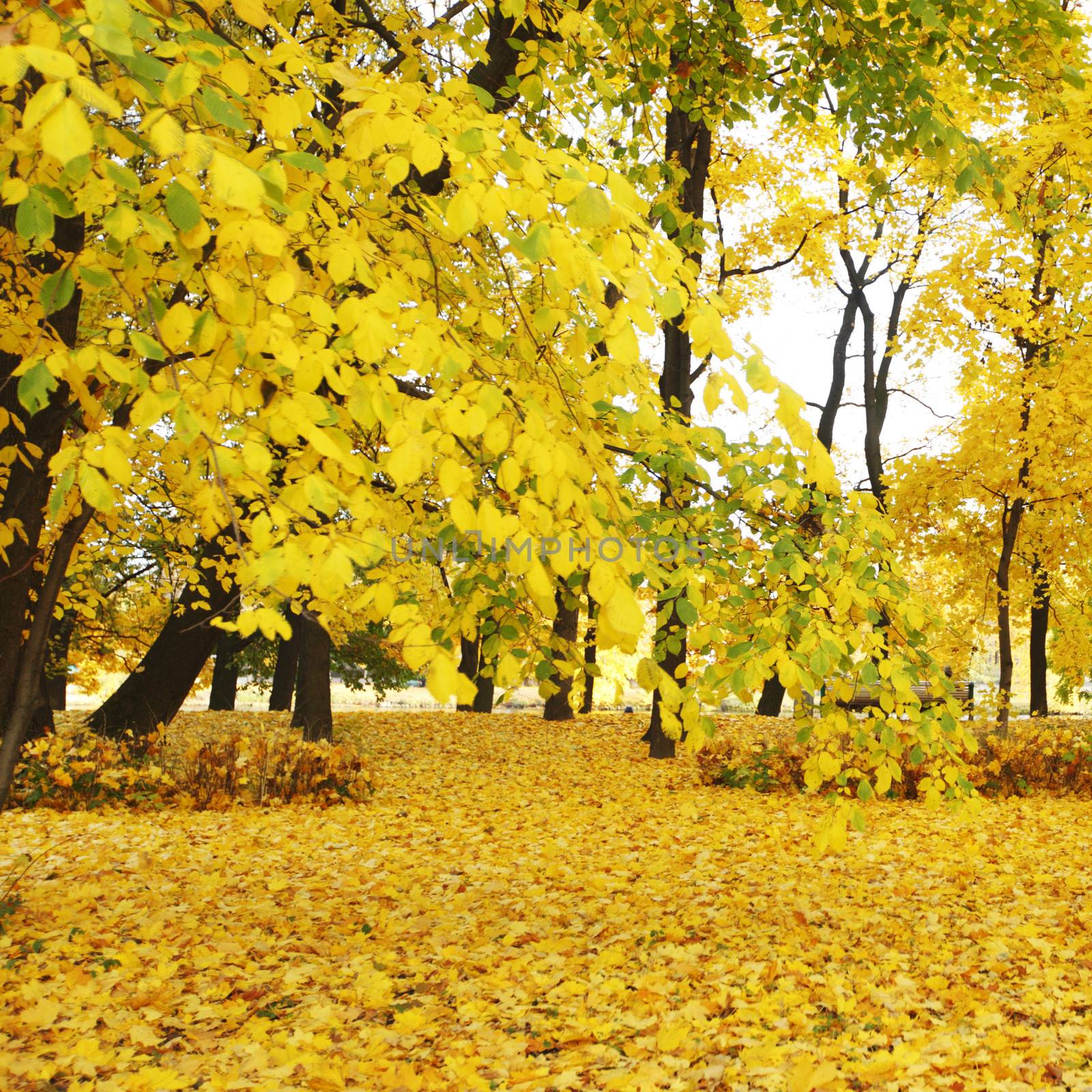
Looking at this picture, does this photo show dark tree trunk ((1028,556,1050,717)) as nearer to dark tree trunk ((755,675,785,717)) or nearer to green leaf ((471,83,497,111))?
dark tree trunk ((755,675,785,717))

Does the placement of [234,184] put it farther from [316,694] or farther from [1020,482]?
[1020,482]

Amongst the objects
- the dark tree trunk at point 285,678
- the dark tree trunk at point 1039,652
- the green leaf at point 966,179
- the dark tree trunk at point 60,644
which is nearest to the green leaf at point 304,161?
the green leaf at point 966,179

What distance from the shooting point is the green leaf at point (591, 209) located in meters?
1.72

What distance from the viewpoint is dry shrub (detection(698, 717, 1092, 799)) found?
8.68 m

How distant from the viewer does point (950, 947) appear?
4.33 meters

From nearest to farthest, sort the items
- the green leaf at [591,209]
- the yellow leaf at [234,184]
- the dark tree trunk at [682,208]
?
1. the yellow leaf at [234,184]
2. the green leaf at [591,209]
3. the dark tree trunk at [682,208]

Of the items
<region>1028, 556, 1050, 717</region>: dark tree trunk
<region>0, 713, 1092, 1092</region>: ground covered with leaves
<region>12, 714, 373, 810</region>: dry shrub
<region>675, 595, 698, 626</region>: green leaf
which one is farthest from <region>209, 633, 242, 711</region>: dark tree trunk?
<region>675, 595, 698, 626</region>: green leaf

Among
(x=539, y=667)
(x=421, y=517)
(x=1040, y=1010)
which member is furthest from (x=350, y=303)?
(x=1040, y=1010)

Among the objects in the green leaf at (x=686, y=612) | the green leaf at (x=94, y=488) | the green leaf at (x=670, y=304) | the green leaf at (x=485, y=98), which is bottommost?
the green leaf at (x=686, y=612)

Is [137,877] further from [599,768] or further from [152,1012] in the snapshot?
[599,768]

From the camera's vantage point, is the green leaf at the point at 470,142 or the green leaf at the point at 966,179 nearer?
the green leaf at the point at 470,142

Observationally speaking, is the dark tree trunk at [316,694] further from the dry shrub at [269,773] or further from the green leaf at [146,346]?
the green leaf at [146,346]

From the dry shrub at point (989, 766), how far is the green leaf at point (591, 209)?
25.1 ft

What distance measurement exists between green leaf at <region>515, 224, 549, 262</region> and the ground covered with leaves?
8.58 ft
